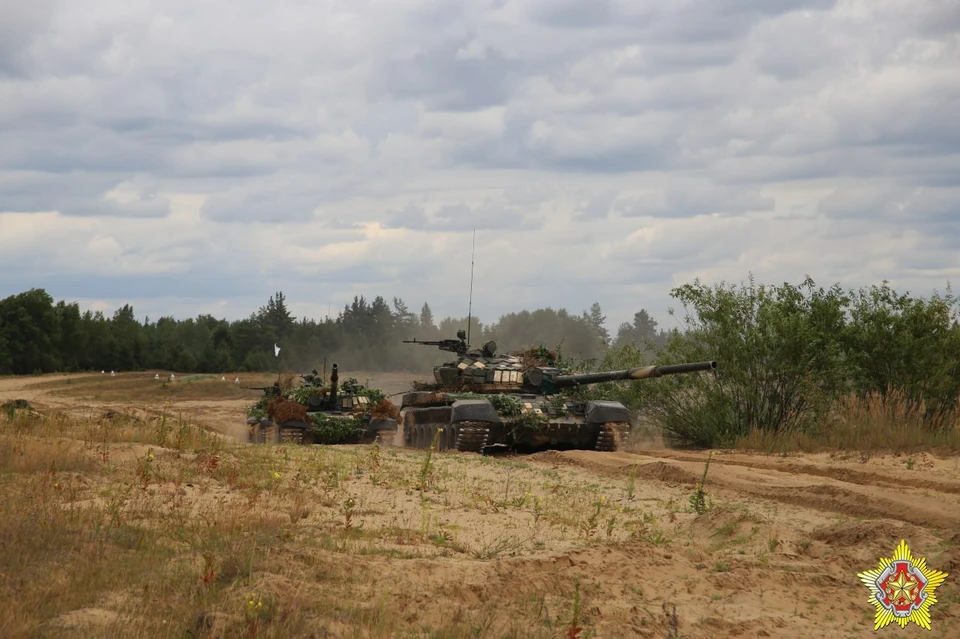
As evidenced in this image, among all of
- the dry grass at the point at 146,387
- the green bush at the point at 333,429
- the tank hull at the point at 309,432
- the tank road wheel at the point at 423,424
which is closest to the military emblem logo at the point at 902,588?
the tank road wheel at the point at 423,424

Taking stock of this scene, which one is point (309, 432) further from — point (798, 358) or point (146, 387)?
point (146, 387)

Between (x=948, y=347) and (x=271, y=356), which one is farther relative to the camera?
(x=271, y=356)

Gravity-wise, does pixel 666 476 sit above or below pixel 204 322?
below

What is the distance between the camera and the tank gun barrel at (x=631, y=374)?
16833 millimetres

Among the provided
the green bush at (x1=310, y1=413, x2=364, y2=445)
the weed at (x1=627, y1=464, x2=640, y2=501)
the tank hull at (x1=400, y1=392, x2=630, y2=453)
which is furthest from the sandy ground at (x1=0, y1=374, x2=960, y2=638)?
the green bush at (x1=310, y1=413, x2=364, y2=445)

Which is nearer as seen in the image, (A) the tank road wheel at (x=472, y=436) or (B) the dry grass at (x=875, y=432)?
(B) the dry grass at (x=875, y=432)

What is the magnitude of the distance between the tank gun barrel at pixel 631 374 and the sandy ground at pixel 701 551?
10.9ft

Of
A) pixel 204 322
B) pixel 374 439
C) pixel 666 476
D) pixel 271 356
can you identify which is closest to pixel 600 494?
pixel 666 476

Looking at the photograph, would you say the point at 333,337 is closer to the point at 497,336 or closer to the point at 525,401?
the point at 497,336

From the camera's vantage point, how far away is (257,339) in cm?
5741

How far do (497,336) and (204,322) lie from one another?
2154 centimetres

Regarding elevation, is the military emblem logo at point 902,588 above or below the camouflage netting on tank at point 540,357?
below

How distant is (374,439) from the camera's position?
20.5m

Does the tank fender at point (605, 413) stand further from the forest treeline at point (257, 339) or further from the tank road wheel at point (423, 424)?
the forest treeline at point (257, 339)
